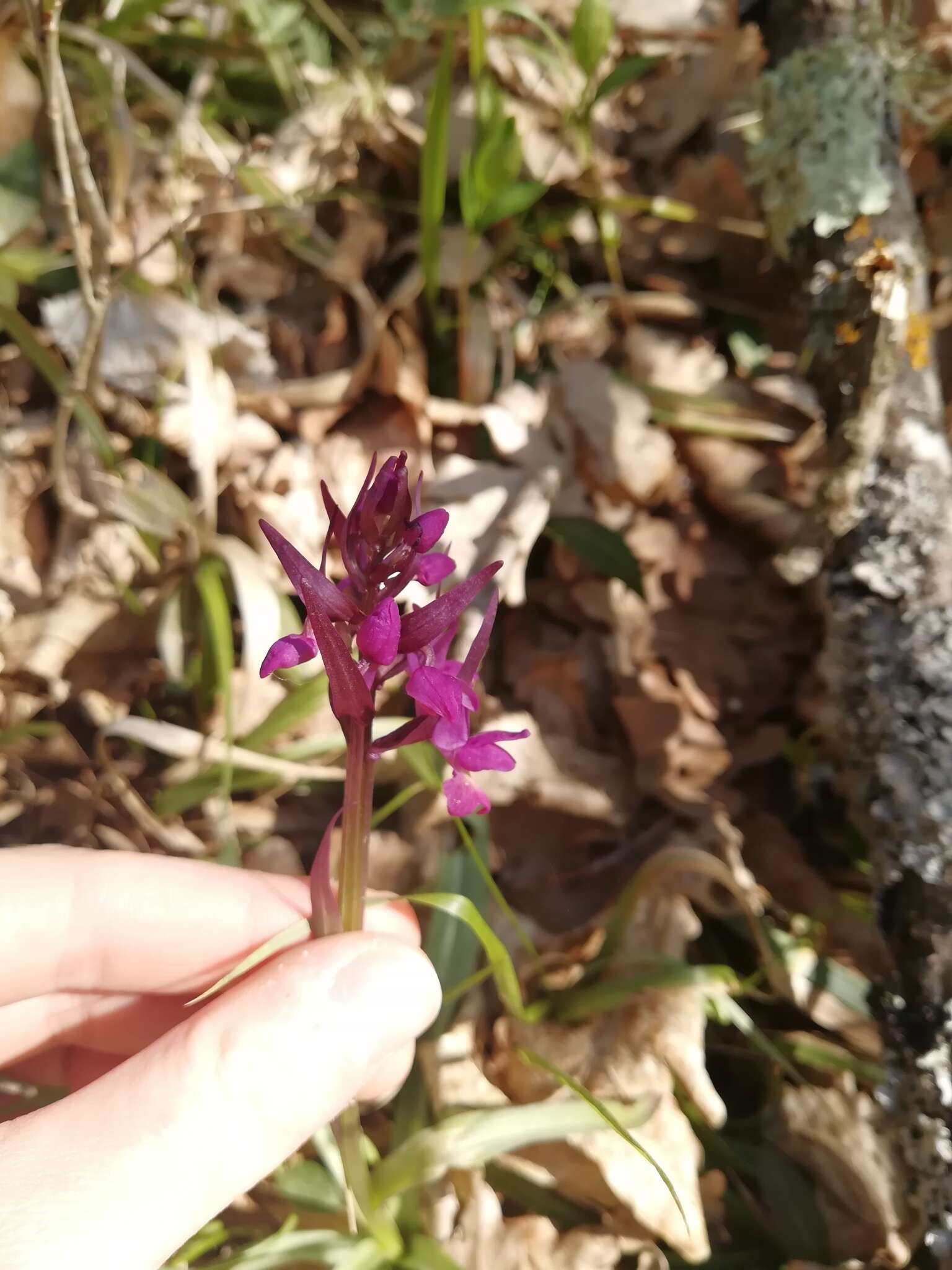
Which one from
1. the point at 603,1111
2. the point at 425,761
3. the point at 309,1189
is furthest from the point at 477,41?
the point at 309,1189

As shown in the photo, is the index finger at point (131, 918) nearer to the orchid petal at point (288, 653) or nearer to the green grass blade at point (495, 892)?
the green grass blade at point (495, 892)

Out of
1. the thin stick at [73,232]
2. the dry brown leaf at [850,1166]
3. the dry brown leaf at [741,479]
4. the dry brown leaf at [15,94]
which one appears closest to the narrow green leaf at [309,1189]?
the dry brown leaf at [850,1166]

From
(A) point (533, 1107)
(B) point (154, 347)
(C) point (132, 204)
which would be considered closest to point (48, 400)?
(B) point (154, 347)

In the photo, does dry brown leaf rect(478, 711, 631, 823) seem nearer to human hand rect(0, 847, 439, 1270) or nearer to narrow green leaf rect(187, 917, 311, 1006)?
human hand rect(0, 847, 439, 1270)

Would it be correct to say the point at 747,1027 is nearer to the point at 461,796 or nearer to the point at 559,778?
the point at 559,778

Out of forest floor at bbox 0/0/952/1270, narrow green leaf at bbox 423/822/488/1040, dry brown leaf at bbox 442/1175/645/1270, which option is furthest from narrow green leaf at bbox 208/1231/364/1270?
narrow green leaf at bbox 423/822/488/1040

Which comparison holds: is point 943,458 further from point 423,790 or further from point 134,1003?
point 134,1003
